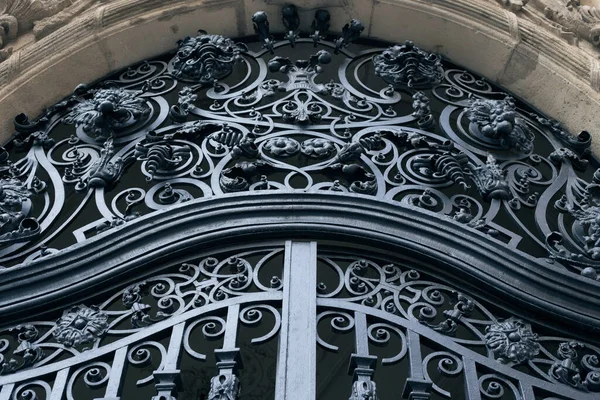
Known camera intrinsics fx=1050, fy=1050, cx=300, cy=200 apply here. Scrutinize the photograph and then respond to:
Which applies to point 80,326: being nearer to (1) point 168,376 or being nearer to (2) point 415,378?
(1) point 168,376

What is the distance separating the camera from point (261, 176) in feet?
14.9

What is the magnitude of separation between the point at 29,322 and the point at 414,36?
8.79ft

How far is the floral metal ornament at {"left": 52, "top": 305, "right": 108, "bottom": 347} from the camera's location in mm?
3898

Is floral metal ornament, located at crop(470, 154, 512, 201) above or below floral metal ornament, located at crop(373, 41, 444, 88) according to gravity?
below

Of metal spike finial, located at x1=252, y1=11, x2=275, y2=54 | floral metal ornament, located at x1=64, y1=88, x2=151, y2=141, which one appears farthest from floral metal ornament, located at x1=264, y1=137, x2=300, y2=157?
metal spike finial, located at x1=252, y1=11, x2=275, y2=54

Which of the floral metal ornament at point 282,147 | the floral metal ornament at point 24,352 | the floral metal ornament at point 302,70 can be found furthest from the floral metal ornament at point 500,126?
the floral metal ornament at point 24,352

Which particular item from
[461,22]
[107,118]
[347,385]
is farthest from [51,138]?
[347,385]

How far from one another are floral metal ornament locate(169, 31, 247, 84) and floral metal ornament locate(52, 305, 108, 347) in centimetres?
164

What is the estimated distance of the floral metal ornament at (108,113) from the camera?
4902 millimetres

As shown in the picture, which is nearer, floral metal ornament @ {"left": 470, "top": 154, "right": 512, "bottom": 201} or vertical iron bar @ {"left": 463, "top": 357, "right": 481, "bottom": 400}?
vertical iron bar @ {"left": 463, "top": 357, "right": 481, "bottom": 400}

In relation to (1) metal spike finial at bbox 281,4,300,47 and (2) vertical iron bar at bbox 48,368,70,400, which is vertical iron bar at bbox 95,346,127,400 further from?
(1) metal spike finial at bbox 281,4,300,47

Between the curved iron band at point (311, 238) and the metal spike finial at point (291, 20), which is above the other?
the metal spike finial at point (291, 20)

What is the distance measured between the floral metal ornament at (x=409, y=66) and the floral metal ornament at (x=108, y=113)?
123cm

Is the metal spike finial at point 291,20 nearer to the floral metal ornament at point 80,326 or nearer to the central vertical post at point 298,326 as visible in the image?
the central vertical post at point 298,326
